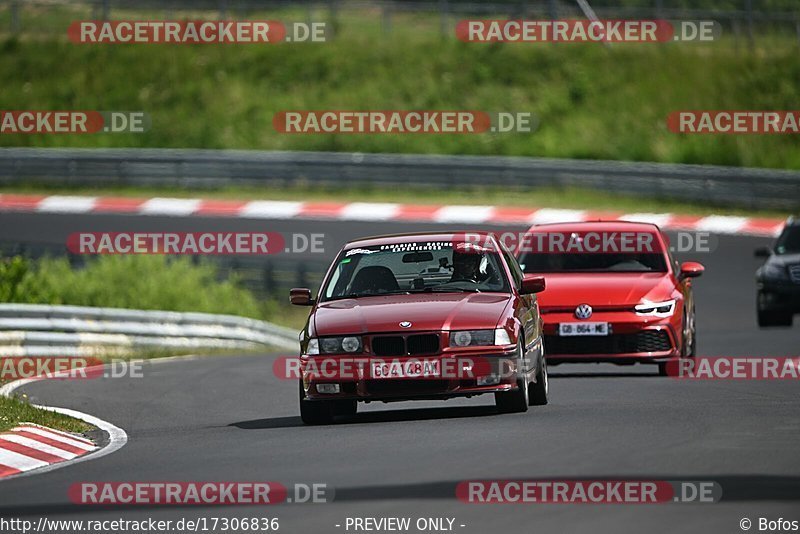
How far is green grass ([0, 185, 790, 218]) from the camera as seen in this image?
117 ft

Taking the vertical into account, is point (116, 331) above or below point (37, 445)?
above

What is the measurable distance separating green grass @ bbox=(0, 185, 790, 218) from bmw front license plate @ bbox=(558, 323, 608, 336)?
19225 millimetres

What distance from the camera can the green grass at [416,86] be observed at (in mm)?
43812

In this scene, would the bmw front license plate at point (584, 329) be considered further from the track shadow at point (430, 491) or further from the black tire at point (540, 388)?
the track shadow at point (430, 491)

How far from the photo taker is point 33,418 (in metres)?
13.4

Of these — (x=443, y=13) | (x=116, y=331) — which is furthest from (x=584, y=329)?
(x=443, y=13)

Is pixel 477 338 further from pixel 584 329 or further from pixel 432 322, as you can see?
pixel 584 329

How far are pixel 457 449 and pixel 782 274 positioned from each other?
11.9 m

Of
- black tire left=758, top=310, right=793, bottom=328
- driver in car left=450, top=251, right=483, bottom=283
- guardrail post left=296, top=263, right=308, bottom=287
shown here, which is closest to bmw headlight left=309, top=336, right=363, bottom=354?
driver in car left=450, top=251, right=483, bottom=283

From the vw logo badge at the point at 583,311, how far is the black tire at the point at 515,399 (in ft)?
10.3

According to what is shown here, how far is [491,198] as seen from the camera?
3766 cm

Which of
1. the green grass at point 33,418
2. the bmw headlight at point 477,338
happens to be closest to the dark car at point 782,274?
the bmw headlight at point 477,338

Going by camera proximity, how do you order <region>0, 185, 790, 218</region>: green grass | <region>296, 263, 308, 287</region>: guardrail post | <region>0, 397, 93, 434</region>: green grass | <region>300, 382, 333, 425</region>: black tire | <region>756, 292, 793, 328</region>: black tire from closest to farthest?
1. <region>300, 382, 333, 425</region>: black tire
2. <region>0, 397, 93, 434</region>: green grass
3. <region>756, 292, 793, 328</region>: black tire
4. <region>296, 263, 308, 287</region>: guardrail post
5. <region>0, 185, 790, 218</region>: green grass

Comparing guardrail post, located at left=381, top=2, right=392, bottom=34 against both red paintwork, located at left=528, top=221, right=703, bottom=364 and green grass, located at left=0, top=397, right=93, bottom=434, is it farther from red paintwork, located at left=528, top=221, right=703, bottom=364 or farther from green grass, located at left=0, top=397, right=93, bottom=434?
green grass, located at left=0, top=397, right=93, bottom=434
